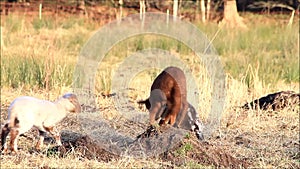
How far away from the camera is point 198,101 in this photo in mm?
7508

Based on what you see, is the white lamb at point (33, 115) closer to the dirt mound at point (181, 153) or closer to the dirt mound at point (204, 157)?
the dirt mound at point (181, 153)

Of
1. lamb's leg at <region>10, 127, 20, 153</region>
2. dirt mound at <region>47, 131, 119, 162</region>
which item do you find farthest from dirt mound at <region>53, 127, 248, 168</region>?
lamb's leg at <region>10, 127, 20, 153</region>

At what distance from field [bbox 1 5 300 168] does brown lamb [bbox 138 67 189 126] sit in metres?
0.25

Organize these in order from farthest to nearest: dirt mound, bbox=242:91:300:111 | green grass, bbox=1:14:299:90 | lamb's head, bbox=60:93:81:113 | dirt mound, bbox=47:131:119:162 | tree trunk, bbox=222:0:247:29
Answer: tree trunk, bbox=222:0:247:29 → green grass, bbox=1:14:299:90 → dirt mound, bbox=242:91:300:111 → lamb's head, bbox=60:93:81:113 → dirt mound, bbox=47:131:119:162

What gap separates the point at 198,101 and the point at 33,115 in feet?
9.80

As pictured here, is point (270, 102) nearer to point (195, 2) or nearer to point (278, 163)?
point (278, 163)

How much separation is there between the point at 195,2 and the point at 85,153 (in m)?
22.2

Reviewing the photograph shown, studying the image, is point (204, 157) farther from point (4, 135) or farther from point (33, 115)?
point (4, 135)

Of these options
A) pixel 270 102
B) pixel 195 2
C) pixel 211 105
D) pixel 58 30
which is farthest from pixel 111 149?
pixel 195 2

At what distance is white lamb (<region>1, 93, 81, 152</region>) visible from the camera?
4.85 metres

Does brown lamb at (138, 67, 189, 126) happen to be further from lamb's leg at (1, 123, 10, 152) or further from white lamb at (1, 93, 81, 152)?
lamb's leg at (1, 123, 10, 152)

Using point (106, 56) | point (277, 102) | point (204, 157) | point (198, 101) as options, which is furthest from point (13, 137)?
point (106, 56)

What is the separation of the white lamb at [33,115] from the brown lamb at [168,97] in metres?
0.69

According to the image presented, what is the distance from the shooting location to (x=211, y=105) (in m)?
7.52
